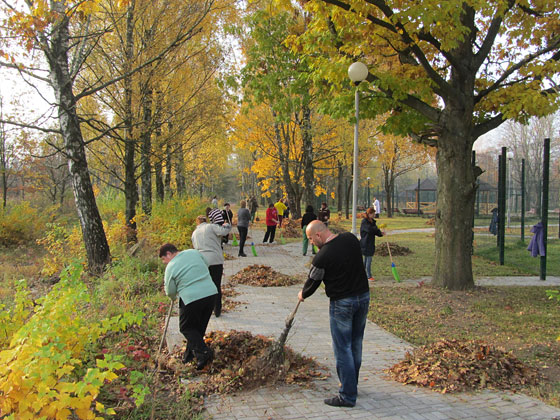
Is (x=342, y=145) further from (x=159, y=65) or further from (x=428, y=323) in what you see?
(x=428, y=323)

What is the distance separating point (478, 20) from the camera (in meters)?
10.3

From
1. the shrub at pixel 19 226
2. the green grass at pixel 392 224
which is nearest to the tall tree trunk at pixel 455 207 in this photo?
the green grass at pixel 392 224

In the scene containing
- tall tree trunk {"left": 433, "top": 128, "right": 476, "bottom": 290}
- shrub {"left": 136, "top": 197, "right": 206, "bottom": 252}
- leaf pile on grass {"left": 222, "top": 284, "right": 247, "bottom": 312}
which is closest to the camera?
leaf pile on grass {"left": 222, "top": 284, "right": 247, "bottom": 312}

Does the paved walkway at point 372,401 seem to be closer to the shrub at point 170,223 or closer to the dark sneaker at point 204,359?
the dark sneaker at point 204,359

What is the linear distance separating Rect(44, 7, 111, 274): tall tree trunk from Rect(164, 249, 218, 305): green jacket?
5.38 m

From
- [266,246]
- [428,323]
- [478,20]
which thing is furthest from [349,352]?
[266,246]

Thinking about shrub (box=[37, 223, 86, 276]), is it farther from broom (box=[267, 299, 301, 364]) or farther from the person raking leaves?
broom (box=[267, 299, 301, 364])

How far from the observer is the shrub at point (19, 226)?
637 inches

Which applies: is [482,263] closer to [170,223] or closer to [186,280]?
[170,223]

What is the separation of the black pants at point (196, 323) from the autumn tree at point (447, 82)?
5.29 meters

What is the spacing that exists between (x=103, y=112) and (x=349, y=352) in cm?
1321

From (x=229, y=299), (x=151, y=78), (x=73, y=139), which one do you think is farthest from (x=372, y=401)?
(x=151, y=78)

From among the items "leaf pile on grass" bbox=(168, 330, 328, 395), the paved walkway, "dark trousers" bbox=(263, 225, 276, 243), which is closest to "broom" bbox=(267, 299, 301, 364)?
"leaf pile on grass" bbox=(168, 330, 328, 395)

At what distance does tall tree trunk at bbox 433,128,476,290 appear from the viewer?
8914 millimetres
